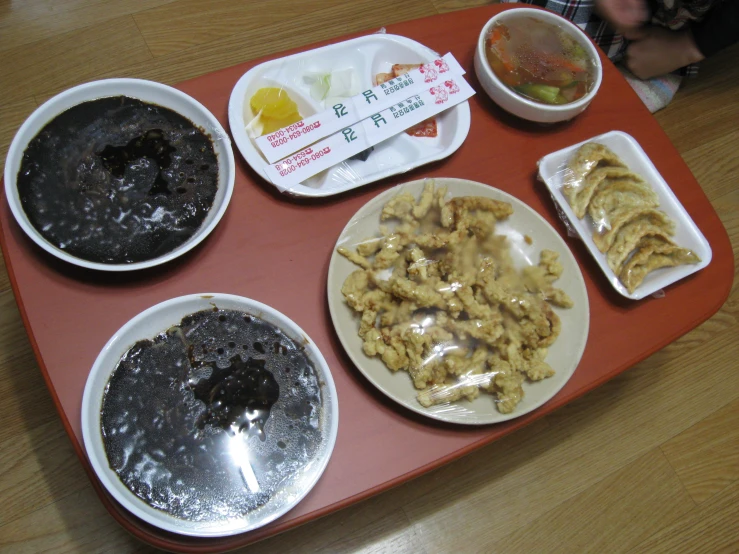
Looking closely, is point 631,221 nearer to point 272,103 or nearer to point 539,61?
point 539,61

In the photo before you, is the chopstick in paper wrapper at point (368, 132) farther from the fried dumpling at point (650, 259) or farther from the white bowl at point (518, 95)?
the fried dumpling at point (650, 259)

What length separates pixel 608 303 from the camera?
127 cm

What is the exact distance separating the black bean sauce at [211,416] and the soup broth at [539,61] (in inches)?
32.2

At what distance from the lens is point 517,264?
127cm

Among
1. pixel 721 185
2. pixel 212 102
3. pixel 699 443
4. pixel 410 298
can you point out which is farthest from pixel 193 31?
pixel 699 443

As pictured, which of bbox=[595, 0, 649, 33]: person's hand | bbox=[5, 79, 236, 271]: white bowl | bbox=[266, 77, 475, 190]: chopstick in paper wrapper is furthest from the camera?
bbox=[595, 0, 649, 33]: person's hand

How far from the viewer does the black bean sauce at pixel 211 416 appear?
0.94 meters

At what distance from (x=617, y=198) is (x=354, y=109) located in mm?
620

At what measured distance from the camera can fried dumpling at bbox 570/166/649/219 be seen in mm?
1288

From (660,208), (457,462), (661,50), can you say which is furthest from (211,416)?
(661,50)

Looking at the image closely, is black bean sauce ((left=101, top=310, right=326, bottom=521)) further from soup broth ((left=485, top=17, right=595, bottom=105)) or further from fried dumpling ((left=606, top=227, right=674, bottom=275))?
soup broth ((left=485, top=17, right=595, bottom=105))

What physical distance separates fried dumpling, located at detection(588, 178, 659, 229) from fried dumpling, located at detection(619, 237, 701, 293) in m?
0.09

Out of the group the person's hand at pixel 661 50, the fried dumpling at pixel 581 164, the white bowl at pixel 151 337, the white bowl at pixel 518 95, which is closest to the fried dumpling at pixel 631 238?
the fried dumpling at pixel 581 164

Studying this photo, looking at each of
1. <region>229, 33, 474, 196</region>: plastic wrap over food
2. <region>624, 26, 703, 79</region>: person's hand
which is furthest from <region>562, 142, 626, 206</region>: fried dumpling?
<region>624, 26, 703, 79</region>: person's hand
